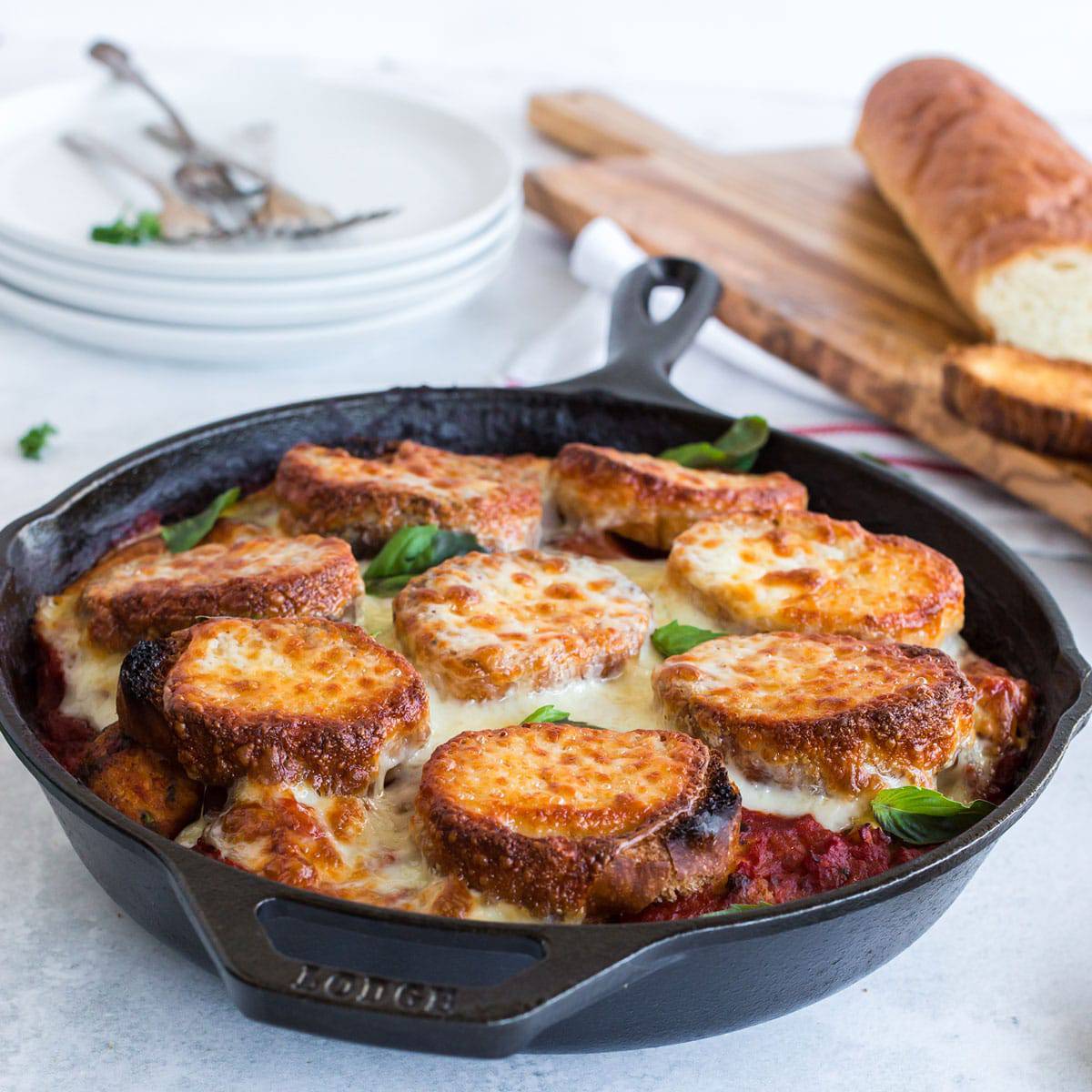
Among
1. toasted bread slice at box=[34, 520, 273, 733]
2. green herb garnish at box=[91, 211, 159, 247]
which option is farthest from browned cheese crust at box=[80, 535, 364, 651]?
green herb garnish at box=[91, 211, 159, 247]

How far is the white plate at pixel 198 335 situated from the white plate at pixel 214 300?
0.02m

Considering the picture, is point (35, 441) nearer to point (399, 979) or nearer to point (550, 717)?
point (550, 717)

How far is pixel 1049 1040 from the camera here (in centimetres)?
206

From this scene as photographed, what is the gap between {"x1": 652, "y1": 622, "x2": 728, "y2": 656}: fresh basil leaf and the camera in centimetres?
225

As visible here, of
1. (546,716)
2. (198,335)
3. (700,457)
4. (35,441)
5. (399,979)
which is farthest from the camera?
(198,335)

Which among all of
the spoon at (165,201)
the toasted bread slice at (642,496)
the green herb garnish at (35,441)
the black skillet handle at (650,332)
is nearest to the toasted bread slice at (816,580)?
the toasted bread slice at (642,496)

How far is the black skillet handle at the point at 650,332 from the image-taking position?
9.64ft

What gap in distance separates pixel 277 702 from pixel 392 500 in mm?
632

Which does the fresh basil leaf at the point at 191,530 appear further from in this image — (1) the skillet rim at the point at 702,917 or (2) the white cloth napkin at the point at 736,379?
(2) the white cloth napkin at the point at 736,379

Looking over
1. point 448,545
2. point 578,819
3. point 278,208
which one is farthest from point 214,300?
point 578,819

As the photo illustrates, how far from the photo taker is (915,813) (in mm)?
1924

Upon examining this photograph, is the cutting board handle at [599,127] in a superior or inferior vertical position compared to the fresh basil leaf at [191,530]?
inferior

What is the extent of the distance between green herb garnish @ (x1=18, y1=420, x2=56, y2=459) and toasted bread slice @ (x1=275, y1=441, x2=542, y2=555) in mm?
1094

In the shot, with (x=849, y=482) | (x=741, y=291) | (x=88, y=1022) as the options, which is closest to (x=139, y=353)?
(x=741, y=291)
